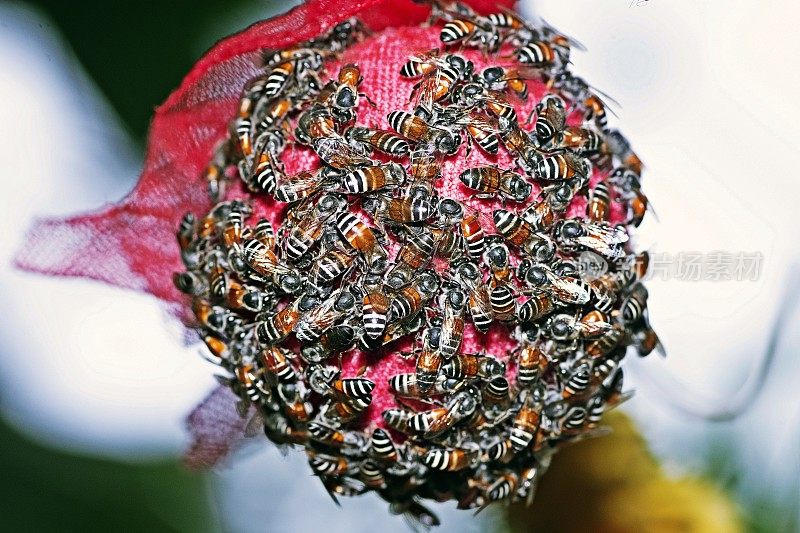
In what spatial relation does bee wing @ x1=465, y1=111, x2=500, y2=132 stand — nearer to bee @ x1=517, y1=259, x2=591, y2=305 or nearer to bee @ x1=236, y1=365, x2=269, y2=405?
bee @ x1=517, y1=259, x2=591, y2=305

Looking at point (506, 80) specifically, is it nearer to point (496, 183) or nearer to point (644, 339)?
point (496, 183)

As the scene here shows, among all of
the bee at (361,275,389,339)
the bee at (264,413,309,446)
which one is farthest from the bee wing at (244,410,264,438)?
the bee at (361,275,389,339)

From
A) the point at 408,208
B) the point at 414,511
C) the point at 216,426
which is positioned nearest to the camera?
the point at 408,208

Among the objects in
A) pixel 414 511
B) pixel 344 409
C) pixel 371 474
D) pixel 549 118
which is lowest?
pixel 414 511

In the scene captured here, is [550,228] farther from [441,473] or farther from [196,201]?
[196,201]

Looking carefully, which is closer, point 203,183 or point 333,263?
point 333,263

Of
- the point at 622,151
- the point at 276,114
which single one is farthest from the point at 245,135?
the point at 622,151

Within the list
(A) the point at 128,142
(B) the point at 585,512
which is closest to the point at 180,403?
(A) the point at 128,142
